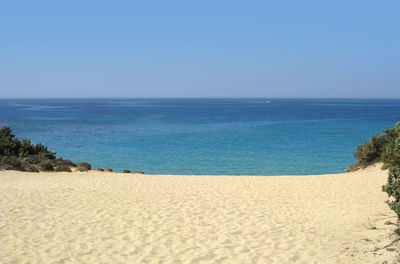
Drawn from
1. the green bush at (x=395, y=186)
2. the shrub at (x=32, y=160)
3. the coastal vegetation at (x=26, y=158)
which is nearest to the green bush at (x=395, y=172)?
the green bush at (x=395, y=186)

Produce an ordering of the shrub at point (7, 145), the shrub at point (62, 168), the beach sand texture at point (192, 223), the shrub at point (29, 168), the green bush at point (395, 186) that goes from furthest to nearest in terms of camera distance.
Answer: the shrub at point (7, 145) → the shrub at point (62, 168) → the shrub at point (29, 168) → the green bush at point (395, 186) → the beach sand texture at point (192, 223)

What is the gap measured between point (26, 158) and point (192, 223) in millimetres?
13940

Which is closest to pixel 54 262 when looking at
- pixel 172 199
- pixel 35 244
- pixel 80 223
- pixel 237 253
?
pixel 35 244

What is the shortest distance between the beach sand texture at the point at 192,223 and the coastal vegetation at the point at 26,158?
2.79 metres

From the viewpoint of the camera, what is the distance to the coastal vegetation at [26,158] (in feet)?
58.3

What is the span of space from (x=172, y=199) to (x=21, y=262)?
20.2ft

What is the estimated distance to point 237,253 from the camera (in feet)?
23.1

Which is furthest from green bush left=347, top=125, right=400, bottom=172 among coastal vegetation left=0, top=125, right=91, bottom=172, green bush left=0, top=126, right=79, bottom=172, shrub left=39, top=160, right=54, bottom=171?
shrub left=39, top=160, right=54, bottom=171

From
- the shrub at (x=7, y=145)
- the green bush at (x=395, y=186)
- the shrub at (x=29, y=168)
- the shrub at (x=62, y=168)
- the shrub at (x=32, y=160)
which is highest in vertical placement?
the green bush at (x=395, y=186)

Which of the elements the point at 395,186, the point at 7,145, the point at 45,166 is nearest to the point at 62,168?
the point at 45,166

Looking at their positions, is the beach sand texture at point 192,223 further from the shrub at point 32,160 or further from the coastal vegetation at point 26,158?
the shrub at point 32,160

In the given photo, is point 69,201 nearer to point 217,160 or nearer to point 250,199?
point 250,199

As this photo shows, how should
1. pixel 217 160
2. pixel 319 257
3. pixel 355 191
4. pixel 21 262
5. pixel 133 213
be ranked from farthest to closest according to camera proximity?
pixel 217 160 < pixel 355 191 < pixel 133 213 < pixel 319 257 < pixel 21 262

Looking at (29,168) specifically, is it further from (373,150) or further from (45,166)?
(373,150)
